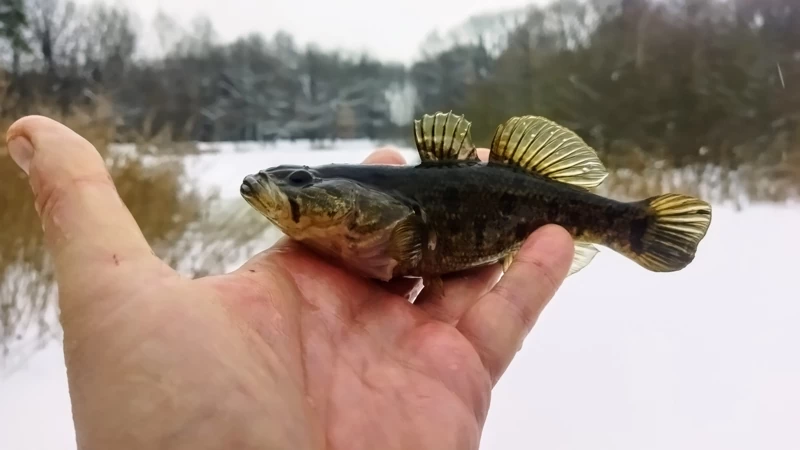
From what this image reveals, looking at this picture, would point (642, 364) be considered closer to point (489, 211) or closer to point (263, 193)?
point (489, 211)

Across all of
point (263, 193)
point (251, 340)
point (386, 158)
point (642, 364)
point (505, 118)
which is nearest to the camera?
point (251, 340)

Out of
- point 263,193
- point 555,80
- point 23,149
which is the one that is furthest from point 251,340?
point 555,80

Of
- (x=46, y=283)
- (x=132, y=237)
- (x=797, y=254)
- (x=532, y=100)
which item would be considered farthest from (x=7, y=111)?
(x=797, y=254)

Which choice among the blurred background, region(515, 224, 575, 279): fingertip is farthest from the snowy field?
region(515, 224, 575, 279): fingertip

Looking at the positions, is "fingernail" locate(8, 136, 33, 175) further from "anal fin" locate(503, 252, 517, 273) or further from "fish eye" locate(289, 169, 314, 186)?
"anal fin" locate(503, 252, 517, 273)

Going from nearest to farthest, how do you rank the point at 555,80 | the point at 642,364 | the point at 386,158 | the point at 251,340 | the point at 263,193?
the point at 251,340
the point at 263,193
the point at 386,158
the point at 642,364
the point at 555,80

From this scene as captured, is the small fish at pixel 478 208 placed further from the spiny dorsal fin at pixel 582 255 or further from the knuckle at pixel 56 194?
the knuckle at pixel 56 194

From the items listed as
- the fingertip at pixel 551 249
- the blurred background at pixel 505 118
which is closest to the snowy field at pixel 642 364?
the blurred background at pixel 505 118
